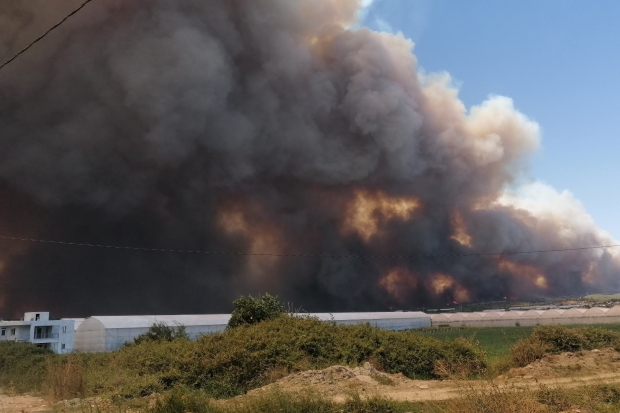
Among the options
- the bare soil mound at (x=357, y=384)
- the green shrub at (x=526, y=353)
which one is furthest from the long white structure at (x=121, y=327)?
the bare soil mound at (x=357, y=384)

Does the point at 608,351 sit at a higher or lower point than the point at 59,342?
lower

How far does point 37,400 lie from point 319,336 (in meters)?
11.8

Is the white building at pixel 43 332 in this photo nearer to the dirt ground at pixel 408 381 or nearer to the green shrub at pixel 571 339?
the dirt ground at pixel 408 381

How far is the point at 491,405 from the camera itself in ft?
35.8

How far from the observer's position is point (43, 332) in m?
49.8

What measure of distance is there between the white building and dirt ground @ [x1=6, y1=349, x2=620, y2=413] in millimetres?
26066

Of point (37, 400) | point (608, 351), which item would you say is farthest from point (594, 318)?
point (37, 400)

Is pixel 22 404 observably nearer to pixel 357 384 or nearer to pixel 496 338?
pixel 357 384

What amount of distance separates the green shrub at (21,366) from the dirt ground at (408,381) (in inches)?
57.3

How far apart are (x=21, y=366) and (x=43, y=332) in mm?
22946

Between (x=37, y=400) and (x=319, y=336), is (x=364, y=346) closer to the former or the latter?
(x=319, y=336)

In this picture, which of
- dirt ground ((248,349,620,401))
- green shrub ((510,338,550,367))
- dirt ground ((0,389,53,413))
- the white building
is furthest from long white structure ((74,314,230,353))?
green shrub ((510,338,550,367))

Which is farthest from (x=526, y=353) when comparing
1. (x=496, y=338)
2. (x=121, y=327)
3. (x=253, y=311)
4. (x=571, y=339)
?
(x=121, y=327)

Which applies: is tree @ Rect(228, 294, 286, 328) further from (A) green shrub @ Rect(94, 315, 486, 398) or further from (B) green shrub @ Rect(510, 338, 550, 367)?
(B) green shrub @ Rect(510, 338, 550, 367)
